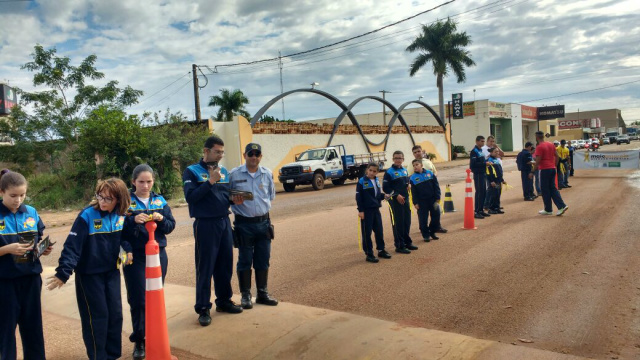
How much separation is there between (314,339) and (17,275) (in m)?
2.46

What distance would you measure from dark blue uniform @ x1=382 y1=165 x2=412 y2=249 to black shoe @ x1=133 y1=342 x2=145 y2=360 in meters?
4.49

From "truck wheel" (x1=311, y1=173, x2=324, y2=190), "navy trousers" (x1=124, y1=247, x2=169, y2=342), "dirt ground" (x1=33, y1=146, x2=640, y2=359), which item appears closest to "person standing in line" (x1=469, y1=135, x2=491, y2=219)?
"dirt ground" (x1=33, y1=146, x2=640, y2=359)

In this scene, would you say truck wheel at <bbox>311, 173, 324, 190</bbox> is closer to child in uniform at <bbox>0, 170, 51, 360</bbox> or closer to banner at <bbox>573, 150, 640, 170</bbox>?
banner at <bbox>573, 150, 640, 170</bbox>

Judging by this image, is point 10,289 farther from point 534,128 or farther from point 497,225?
point 534,128

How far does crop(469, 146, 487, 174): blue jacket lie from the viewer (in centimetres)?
1052

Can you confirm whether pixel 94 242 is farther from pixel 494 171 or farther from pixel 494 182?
pixel 494 171

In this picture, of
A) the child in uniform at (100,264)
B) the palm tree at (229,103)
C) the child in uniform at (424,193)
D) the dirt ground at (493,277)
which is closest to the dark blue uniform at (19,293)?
the child in uniform at (100,264)

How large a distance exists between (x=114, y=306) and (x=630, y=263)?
646cm

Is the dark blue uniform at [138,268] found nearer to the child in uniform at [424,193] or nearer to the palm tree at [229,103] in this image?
the child in uniform at [424,193]

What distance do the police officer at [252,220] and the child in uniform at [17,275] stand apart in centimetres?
186

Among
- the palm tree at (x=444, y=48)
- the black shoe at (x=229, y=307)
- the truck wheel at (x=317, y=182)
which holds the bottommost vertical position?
the black shoe at (x=229, y=307)

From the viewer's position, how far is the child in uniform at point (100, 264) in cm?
357

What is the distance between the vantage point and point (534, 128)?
70.1 m

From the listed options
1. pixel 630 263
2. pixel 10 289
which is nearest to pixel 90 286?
pixel 10 289
